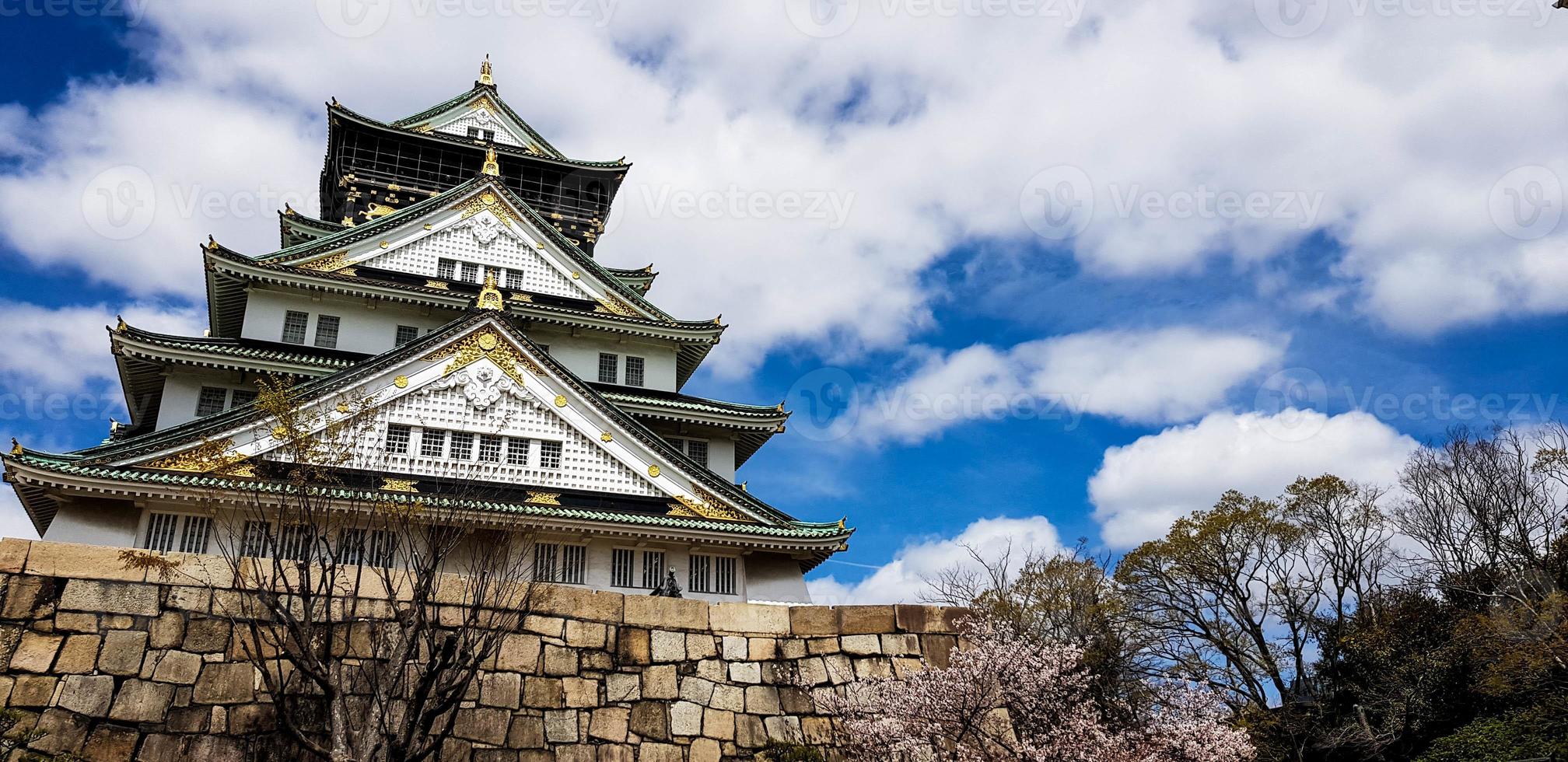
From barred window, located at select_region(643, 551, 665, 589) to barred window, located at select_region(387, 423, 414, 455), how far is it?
498 centimetres

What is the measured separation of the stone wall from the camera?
1136 cm

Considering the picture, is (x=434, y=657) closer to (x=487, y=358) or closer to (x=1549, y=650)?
(x=487, y=358)

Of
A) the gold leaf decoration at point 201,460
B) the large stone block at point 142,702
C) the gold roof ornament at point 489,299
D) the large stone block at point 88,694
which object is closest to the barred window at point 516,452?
the gold roof ornament at point 489,299

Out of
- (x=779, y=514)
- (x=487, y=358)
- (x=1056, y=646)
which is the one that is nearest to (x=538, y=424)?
(x=487, y=358)

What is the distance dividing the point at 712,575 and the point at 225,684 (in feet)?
30.1


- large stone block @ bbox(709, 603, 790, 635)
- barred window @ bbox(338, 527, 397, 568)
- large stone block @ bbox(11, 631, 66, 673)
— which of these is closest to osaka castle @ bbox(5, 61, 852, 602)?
barred window @ bbox(338, 527, 397, 568)

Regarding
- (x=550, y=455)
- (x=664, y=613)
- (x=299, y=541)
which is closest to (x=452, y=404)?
(x=550, y=455)

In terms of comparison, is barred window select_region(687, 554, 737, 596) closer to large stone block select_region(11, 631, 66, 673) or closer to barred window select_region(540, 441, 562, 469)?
barred window select_region(540, 441, 562, 469)

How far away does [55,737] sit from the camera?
1095 cm

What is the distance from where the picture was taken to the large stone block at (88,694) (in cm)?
1121

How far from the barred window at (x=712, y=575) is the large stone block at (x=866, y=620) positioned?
475cm

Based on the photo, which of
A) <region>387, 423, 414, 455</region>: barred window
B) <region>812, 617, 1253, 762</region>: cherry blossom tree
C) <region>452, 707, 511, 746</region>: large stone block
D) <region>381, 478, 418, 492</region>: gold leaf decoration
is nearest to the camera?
<region>452, 707, 511, 746</region>: large stone block

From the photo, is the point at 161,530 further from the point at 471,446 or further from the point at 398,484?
the point at 471,446

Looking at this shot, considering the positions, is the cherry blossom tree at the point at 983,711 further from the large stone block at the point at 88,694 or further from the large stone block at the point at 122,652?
the large stone block at the point at 88,694
